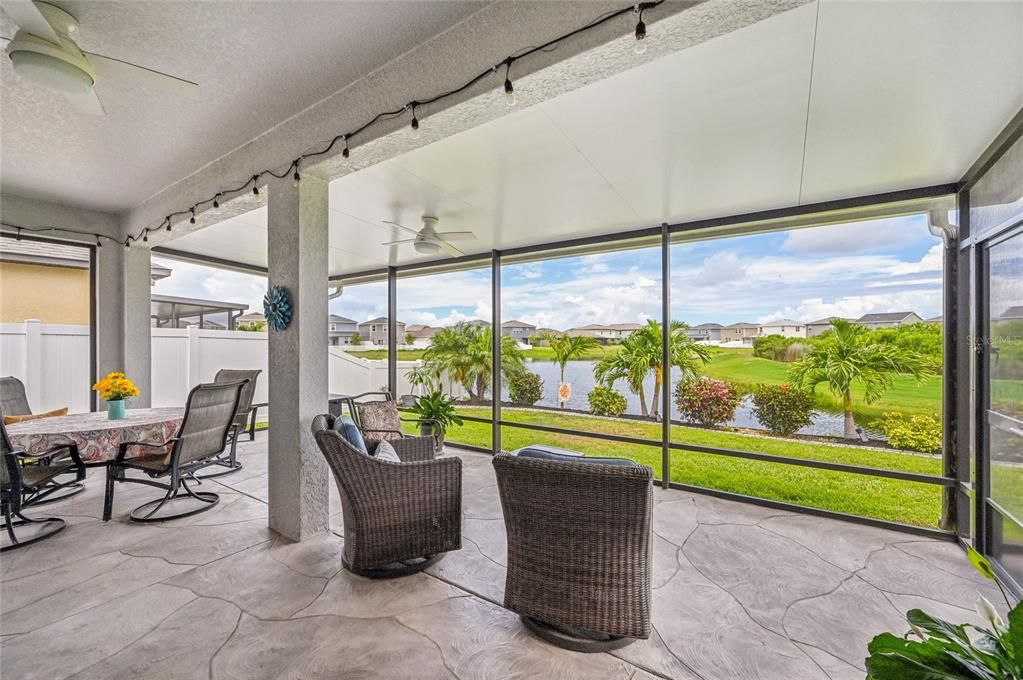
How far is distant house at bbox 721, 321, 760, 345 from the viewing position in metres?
4.24

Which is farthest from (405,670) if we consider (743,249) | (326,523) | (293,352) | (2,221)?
(2,221)

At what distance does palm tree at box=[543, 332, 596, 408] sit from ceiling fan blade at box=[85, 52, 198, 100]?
414 centimetres

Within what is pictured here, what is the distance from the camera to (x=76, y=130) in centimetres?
273

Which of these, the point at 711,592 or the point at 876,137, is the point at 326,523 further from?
the point at 876,137

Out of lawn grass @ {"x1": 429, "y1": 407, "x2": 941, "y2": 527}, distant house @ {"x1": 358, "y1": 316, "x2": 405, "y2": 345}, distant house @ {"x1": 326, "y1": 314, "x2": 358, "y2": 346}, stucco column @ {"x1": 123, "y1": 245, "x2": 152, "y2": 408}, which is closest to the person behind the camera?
lawn grass @ {"x1": 429, "y1": 407, "x2": 941, "y2": 527}

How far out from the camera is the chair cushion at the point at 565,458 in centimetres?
179

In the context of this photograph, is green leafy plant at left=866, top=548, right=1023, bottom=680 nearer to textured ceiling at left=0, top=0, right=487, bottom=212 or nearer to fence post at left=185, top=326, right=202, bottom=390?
textured ceiling at left=0, top=0, right=487, bottom=212

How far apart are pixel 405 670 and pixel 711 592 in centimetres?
164

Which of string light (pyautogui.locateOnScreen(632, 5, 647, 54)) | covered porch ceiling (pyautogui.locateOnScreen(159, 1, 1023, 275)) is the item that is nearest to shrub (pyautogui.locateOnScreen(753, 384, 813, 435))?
covered porch ceiling (pyautogui.locateOnScreen(159, 1, 1023, 275))

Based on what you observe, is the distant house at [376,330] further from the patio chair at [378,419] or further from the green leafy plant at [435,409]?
the patio chair at [378,419]

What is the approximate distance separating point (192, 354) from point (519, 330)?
455 centimetres

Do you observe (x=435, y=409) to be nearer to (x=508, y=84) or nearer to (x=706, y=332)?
(x=706, y=332)

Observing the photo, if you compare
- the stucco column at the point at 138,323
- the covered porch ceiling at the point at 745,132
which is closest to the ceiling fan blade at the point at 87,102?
the covered porch ceiling at the point at 745,132

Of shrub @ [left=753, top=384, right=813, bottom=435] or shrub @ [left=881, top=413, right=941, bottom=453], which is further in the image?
shrub @ [left=753, top=384, right=813, bottom=435]
